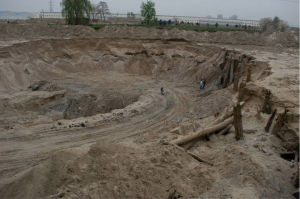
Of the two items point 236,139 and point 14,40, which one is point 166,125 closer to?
point 236,139

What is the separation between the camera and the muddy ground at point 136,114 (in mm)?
7309

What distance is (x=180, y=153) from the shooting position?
8.68 metres

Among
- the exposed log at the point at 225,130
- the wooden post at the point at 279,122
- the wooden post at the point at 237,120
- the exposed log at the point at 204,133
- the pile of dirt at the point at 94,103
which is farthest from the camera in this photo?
the pile of dirt at the point at 94,103

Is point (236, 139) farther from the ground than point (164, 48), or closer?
closer

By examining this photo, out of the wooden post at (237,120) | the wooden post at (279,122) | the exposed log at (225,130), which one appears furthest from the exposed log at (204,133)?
the wooden post at (279,122)

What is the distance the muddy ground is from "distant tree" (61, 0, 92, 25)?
7.42 meters

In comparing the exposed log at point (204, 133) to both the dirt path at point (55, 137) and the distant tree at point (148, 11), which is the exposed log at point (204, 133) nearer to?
the dirt path at point (55, 137)

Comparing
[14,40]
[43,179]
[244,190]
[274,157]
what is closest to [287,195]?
[244,190]

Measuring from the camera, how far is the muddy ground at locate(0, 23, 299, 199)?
24.0 ft

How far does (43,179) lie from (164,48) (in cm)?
2539

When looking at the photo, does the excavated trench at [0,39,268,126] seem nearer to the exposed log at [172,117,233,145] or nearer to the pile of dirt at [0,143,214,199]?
the exposed log at [172,117,233,145]

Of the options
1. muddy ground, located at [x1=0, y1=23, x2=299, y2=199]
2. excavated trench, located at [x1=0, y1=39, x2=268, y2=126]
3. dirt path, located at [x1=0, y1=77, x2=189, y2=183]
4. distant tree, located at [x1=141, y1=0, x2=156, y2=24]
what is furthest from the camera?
distant tree, located at [x1=141, y1=0, x2=156, y2=24]

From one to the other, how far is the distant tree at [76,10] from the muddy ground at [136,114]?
292 inches

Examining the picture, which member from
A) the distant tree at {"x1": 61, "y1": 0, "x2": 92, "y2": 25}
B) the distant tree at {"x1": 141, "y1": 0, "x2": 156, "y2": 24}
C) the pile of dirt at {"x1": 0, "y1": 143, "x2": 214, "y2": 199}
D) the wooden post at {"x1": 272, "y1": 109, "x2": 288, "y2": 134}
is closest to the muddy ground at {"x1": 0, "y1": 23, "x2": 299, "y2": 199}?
the pile of dirt at {"x1": 0, "y1": 143, "x2": 214, "y2": 199}
